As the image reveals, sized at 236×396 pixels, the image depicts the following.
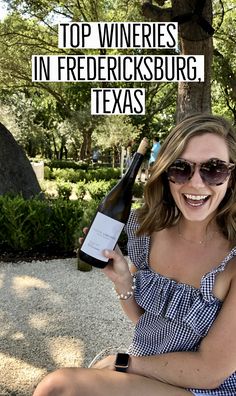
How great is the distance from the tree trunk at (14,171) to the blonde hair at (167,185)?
6.60 metres

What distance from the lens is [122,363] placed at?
5.39ft

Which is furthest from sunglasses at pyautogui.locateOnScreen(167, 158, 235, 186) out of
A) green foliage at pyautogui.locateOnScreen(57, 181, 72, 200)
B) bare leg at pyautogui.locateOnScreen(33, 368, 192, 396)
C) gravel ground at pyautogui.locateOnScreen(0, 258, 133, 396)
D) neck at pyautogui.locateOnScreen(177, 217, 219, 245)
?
green foliage at pyautogui.locateOnScreen(57, 181, 72, 200)

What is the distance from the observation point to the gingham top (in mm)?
1560

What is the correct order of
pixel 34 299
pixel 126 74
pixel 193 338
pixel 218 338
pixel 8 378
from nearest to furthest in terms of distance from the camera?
pixel 218 338 → pixel 193 338 → pixel 8 378 → pixel 34 299 → pixel 126 74

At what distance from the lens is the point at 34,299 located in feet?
15.9

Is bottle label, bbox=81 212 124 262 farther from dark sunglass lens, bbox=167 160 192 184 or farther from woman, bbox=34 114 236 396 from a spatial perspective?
dark sunglass lens, bbox=167 160 192 184

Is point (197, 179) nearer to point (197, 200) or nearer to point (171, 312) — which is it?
point (197, 200)

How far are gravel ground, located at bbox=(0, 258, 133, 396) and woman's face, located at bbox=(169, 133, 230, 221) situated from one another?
2.13 metres

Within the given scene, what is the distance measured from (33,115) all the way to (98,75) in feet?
82.2

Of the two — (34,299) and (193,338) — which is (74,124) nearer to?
(34,299)

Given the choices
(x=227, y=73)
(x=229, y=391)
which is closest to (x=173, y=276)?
(x=229, y=391)

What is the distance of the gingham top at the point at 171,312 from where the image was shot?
61.4 inches

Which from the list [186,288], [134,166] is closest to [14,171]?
[134,166]

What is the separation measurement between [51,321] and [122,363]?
277 cm
